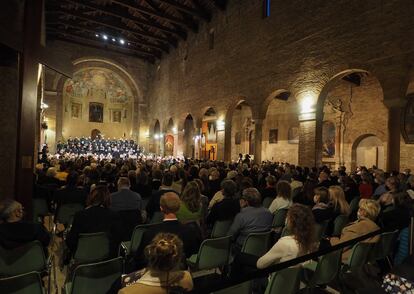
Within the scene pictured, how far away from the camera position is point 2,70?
718cm

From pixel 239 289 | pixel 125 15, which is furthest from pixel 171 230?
pixel 125 15

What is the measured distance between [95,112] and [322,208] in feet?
101

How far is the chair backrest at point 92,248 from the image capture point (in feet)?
11.7

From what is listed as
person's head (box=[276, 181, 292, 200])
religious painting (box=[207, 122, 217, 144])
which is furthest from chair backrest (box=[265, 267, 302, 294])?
religious painting (box=[207, 122, 217, 144])

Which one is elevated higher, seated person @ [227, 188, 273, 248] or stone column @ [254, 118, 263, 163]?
stone column @ [254, 118, 263, 163]

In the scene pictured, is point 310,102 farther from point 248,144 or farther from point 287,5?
point 248,144

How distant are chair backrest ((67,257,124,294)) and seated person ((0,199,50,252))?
105 centimetres

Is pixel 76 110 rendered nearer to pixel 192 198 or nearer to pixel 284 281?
pixel 192 198

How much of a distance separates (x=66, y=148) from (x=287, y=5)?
746 inches

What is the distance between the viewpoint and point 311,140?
1244 cm

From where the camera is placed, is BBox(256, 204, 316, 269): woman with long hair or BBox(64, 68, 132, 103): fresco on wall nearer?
BBox(256, 204, 316, 269): woman with long hair

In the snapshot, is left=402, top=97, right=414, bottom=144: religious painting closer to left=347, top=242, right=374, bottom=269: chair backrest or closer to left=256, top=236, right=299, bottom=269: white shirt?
left=347, top=242, right=374, bottom=269: chair backrest

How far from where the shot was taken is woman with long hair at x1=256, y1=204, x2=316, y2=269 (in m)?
2.96

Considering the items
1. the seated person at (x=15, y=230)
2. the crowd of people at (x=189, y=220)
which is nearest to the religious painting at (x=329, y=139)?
the crowd of people at (x=189, y=220)
